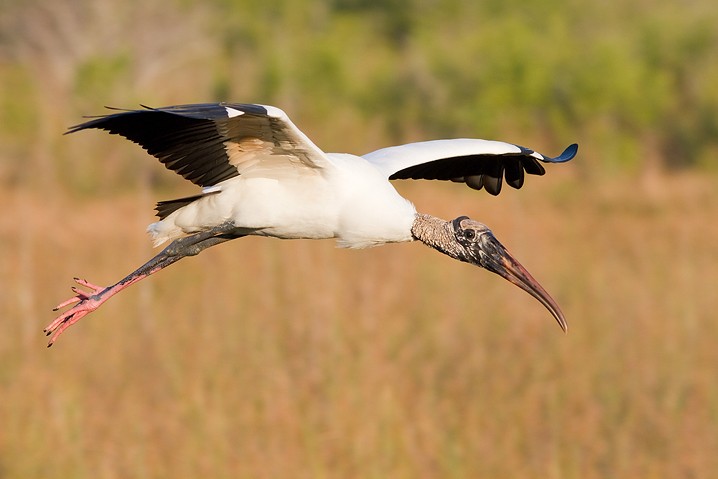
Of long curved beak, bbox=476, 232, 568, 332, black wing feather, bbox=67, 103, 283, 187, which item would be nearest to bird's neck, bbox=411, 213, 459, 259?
long curved beak, bbox=476, 232, 568, 332

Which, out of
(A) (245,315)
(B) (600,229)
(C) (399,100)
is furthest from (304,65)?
(A) (245,315)

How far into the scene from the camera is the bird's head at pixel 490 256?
4504 millimetres

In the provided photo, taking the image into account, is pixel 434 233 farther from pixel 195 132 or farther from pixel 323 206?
pixel 195 132

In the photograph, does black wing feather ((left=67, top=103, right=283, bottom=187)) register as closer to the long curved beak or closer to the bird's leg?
the bird's leg

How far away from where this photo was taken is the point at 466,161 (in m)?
5.84

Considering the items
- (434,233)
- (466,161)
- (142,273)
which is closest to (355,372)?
(466,161)

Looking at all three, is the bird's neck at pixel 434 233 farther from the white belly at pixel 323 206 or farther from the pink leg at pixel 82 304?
the pink leg at pixel 82 304

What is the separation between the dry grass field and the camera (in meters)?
5.64

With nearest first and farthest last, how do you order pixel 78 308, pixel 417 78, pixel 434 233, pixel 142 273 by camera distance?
pixel 434 233 < pixel 78 308 < pixel 142 273 < pixel 417 78

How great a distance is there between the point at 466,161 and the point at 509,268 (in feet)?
4.49

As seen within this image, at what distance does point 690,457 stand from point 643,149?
37.6ft

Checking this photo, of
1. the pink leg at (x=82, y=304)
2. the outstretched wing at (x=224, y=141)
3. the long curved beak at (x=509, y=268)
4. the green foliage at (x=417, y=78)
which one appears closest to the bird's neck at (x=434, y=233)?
the long curved beak at (x=509, y=268)

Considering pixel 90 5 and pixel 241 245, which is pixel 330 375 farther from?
pixel 90 5

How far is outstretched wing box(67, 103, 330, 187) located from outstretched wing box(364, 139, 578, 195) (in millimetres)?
565
